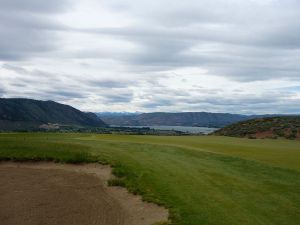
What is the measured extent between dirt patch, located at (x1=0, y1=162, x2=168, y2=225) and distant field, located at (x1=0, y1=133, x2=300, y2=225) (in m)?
0.73

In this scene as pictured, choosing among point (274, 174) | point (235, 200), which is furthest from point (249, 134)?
point (235, 200)

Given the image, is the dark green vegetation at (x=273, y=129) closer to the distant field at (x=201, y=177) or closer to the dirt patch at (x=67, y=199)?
the distant field at (x=201, y=177)

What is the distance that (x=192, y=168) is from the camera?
72.5 feet

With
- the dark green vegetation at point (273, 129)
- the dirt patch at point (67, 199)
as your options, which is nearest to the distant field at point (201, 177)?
the dirt patch at point (67, 199)

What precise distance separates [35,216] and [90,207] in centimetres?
212

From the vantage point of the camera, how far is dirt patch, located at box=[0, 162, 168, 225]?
1480 centimetres

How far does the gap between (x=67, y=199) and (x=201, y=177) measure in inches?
248

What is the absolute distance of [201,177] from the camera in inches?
784

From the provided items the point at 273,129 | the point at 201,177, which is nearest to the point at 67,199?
the point at 201,177

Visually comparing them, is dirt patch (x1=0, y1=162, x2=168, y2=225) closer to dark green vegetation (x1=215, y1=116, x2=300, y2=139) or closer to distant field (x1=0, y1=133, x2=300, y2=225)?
distant field (x1=0, y1=133, x2=300, y2=225)

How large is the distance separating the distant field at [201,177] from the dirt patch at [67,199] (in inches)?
28.9

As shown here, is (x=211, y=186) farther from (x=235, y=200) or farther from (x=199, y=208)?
(x=199, y=208)

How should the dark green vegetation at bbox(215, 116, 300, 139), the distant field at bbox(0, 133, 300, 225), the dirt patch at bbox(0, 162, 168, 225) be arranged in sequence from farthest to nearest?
the dark green vegetation at bbox(215, 116, 300, 139) → the dirt patch at bbox(0, 162, 168, 225) → the distant field at bbox(0, 133, 300, 225)

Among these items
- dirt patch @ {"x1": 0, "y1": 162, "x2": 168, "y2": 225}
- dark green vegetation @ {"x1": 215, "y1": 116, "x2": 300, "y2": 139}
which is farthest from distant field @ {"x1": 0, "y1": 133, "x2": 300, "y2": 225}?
dark green vegetation @ {"x1": 215, "y1": 116, "x2": 300, "y2": 139}
